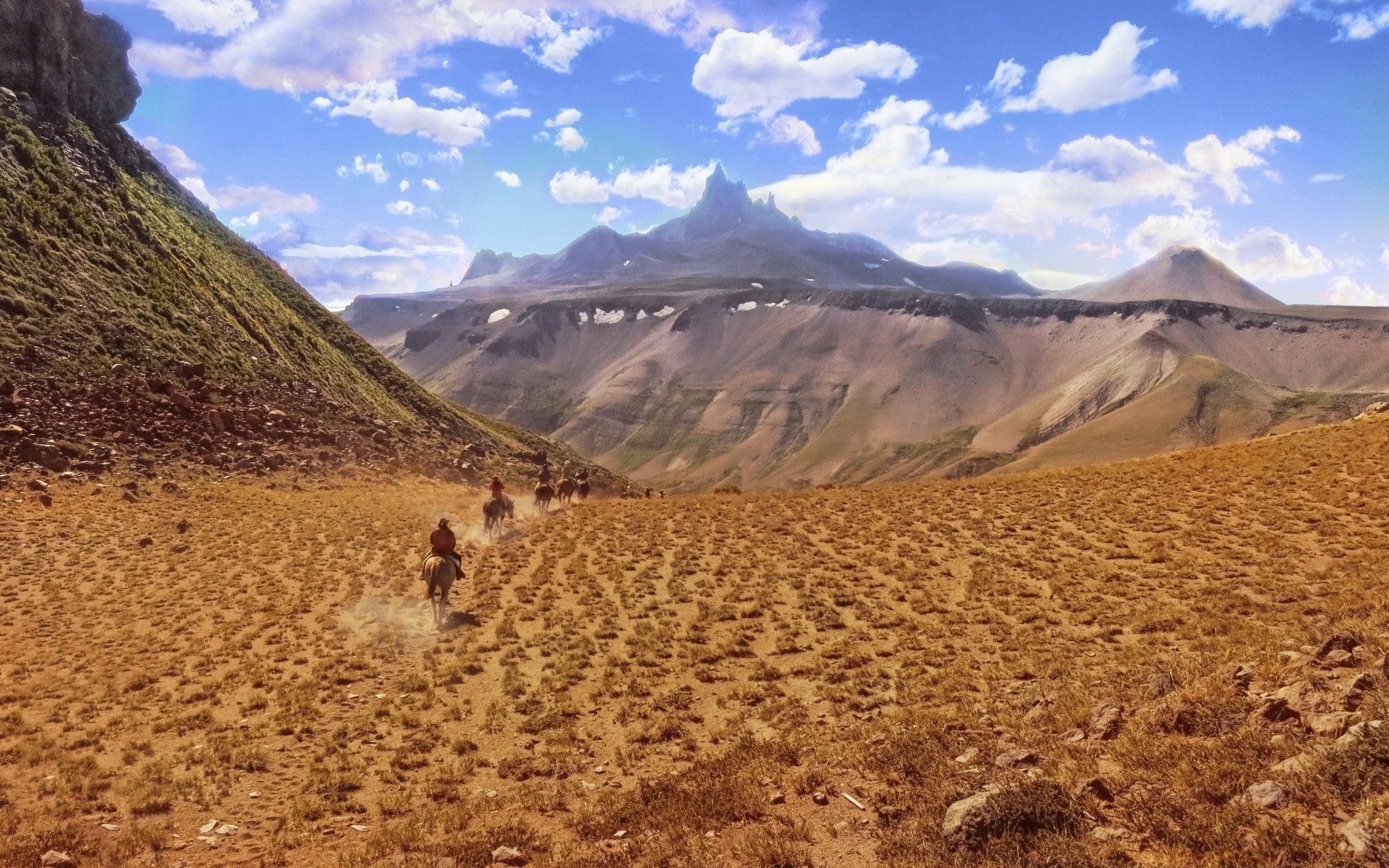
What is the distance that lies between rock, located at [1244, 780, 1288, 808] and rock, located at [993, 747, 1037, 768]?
2444 millimetres

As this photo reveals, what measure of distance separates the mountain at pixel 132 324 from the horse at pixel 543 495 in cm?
1763

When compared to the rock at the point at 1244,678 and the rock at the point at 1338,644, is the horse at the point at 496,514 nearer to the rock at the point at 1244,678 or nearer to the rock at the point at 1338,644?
the rock at the point at 1244,678

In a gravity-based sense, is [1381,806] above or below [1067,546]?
above

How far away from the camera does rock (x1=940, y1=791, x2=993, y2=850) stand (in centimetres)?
754

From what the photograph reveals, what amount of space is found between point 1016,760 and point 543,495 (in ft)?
109

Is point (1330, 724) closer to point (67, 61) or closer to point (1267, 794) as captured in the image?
point (1267, 794)

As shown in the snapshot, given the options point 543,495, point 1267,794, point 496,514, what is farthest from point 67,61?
point 1267,794

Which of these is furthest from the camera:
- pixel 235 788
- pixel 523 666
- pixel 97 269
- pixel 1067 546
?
pixel 97 269

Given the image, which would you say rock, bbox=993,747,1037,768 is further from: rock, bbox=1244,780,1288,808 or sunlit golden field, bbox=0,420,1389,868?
rock, bbox=1244,780,1288,808

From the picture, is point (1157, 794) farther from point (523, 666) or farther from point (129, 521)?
point (129, 521)

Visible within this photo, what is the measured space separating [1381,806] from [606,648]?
1463cm

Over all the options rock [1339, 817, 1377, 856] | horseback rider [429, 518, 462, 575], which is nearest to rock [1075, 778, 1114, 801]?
rock [1339, 817, 1377, 856]

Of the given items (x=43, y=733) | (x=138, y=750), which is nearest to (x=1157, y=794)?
(x=138, y=750)

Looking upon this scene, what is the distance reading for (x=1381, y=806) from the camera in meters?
6.45
